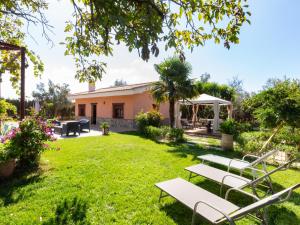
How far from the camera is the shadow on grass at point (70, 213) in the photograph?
3.20 meters

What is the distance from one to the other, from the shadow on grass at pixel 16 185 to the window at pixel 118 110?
42.5 feet

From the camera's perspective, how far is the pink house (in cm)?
1709

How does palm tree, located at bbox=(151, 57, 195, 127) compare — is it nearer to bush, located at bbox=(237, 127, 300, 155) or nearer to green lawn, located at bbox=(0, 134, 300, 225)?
bush, located at bbox=(237, 127, 300, 155)

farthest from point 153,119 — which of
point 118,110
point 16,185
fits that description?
point 16,185

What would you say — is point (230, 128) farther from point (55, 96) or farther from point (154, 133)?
point (55, 96)

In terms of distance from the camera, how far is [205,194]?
3.42 metres

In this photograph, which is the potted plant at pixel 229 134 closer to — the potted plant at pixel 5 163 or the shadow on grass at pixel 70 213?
the shadow on grass at pixel 70 213

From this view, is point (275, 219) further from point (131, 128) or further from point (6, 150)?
point (131, 128)

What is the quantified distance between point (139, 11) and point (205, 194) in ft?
10.8

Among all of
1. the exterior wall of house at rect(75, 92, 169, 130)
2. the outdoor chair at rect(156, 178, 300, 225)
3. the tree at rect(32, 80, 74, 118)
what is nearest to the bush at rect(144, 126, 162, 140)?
the exterior wall of house at rect(75, 92, 169, 130)

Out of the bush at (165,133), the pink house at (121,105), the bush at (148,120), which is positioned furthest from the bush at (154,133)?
the pink house at (121,105)

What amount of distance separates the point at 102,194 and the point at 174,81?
9.68 m

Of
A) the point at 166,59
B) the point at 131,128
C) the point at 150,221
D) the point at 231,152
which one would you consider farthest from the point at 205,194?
the point at 131,128

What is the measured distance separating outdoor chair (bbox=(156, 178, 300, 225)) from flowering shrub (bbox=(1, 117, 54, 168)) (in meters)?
4.29
